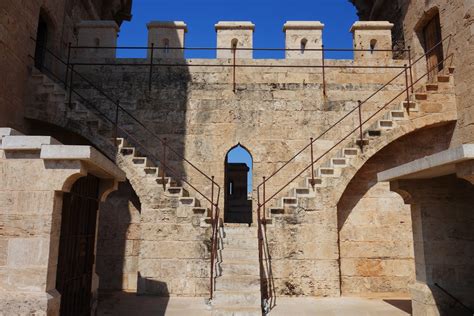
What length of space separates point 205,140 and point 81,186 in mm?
5456

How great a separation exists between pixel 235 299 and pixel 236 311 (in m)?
0.32

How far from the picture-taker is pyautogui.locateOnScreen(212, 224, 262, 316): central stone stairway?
6.86 meters

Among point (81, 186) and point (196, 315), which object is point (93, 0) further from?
point (196, 315)

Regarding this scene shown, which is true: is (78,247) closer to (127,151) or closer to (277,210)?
(127,151)

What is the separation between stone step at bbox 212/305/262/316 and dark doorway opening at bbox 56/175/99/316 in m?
2.07

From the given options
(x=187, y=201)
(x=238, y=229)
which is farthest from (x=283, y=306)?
(x=187, y=201)

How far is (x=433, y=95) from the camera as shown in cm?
966

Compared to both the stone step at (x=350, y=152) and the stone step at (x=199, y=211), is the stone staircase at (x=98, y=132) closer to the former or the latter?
the stone step at (x=199, y=211)

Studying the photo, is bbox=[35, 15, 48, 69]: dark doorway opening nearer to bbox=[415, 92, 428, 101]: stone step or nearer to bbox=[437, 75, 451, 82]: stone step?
bbox=[415, 92, 428, 101]: stone step

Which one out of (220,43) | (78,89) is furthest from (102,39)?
(220,43)

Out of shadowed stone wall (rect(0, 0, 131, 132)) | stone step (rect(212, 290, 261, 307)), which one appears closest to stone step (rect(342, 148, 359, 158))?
stone step (rect(212, 290, 261, 307))

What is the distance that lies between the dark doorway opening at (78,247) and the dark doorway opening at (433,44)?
372 inches

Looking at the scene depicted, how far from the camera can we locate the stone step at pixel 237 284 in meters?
7.27

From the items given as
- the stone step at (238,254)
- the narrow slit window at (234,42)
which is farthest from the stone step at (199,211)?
the narrow slit window at (234,42)
